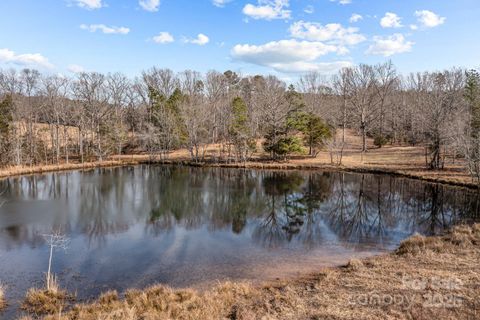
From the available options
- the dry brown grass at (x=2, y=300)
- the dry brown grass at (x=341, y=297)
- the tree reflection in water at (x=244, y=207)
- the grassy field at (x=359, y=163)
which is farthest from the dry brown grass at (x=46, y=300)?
the grassy field at (x=359, y=163)

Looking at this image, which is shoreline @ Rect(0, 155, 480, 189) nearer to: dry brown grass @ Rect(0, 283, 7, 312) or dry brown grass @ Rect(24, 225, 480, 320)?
dry brown grass @ Rect(24, 225, 480, 320)

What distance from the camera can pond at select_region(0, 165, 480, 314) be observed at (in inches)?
640

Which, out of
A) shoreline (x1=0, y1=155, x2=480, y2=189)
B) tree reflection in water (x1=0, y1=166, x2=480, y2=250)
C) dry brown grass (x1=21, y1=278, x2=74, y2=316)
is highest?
shoreline (x1=0, y1=155, x2=480, y2=189)

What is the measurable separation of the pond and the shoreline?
1.61 meters

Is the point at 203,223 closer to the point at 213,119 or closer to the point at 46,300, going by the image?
the point at 46,300

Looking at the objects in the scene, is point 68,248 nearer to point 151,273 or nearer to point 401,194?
point 151,273

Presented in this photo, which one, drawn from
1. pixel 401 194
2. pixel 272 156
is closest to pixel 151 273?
pixel 401 194

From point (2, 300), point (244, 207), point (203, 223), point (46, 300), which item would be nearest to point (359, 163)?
point (244, 207)

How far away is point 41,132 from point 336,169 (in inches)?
1906

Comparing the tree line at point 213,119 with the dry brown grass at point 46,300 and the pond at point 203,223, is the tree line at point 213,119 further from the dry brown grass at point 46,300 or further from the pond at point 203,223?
the dry brown grass at point 46,300

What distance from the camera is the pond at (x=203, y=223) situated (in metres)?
16.3

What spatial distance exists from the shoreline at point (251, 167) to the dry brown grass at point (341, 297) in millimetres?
23353

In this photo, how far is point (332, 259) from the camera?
17.4m

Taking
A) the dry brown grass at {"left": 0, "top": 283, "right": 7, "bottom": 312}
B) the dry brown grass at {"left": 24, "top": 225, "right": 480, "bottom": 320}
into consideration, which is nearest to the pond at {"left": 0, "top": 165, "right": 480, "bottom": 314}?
the dry brown grass at {"left": 0, "top": 283, "right": 7, "bottom": 312}
